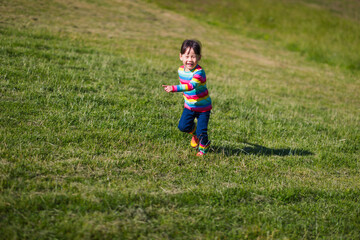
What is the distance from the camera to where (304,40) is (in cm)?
2197

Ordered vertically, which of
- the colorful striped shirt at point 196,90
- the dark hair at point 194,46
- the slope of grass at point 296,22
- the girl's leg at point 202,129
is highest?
the slope of grass at point 296,22

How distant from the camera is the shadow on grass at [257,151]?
223 inches

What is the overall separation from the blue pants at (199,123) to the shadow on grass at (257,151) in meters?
0.50

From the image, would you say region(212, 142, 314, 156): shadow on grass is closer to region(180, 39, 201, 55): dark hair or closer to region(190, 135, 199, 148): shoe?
region(190, 135, 199, 148): shoe

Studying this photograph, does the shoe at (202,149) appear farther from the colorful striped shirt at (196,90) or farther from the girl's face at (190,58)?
the girl's face at (190,58)

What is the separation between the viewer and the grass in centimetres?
352

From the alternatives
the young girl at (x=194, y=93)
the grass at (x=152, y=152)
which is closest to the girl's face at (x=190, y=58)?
the young girl at (x=194, y=93)

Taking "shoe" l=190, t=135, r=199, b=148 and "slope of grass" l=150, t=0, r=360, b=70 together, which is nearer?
"shoe" l=190, t=135, r=199, b=148

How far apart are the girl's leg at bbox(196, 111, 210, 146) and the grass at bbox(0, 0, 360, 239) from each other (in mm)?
281

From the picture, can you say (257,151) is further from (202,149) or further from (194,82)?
(194,82)

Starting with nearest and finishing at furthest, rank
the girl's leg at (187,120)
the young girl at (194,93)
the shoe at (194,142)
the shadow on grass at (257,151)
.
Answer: the young girl at (194,93) < the girl's leg at (187,120) < the shoe at (194,142) < the shadow on grass at (257,151)

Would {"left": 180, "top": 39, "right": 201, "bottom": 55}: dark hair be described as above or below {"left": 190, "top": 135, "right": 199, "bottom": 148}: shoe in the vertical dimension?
above

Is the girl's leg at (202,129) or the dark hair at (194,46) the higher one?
the dark hair at (194,46)

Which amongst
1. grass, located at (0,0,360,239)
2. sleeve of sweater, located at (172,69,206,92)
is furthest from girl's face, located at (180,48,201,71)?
grass, located at (0,0,360,239)
